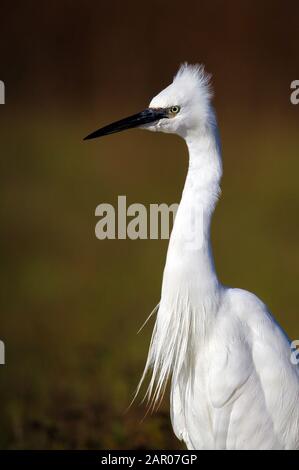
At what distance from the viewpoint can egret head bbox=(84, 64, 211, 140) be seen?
7.82ft

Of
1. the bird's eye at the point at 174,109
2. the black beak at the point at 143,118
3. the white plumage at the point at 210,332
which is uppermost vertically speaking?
the bird's eye at the point at 174,109

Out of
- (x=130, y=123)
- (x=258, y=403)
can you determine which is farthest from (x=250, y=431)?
(x=130, y=123)

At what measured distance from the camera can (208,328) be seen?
2.48 meters

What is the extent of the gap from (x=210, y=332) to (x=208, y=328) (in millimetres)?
13

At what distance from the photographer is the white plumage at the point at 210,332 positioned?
93.0 inches

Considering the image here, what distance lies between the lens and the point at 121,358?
14.1 feet

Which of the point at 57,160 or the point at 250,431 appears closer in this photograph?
the point at 250,431

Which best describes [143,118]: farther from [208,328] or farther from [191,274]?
[208,328]

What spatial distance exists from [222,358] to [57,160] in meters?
2.72

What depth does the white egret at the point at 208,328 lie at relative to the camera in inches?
93.0

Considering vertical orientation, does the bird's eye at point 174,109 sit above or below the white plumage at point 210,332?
above

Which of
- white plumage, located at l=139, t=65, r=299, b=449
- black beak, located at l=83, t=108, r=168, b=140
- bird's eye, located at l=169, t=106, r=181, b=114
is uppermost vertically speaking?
bird's eye, located at l=169, t=106, r=181, b=114

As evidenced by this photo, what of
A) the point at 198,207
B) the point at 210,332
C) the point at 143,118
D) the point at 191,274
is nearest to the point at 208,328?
the point at 210,332
